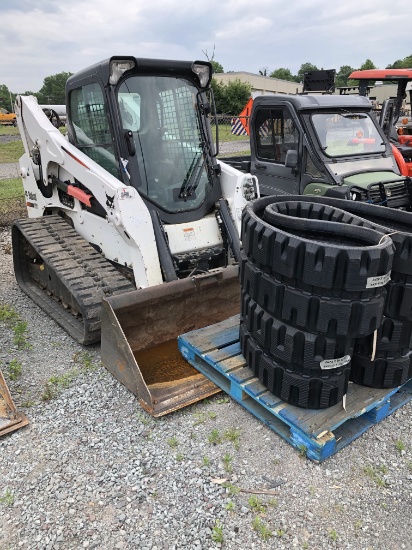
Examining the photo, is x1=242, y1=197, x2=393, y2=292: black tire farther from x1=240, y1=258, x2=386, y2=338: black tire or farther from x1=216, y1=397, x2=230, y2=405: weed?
x1=216, y1=397, x2=230, y2=405: weed

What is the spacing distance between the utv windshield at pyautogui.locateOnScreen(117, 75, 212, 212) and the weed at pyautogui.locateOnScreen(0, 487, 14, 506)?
2705 mm

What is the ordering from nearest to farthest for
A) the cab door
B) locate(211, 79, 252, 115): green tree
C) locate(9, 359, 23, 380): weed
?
locate(9, 359, 23, 380): weed, the cab door, locate(211, 79, 252, 115): green tree

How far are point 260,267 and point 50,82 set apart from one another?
285 ft

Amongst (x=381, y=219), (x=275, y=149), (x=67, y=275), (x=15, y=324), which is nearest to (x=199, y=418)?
(x=67, y=275)

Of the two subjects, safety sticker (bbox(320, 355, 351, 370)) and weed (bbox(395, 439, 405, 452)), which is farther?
weed (bbox(395, 439, 405, 452))

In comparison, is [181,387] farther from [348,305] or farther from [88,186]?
[88,186]

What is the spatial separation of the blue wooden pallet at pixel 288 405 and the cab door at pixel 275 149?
12.2 feet

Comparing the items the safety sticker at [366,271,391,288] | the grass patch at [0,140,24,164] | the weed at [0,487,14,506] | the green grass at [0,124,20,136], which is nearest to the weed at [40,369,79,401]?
the weed at [0,487,14,506]

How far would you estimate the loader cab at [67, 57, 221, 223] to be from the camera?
421cm

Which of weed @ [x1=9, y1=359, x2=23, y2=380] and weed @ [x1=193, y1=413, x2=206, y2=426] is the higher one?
weed @ [x1=9, y1=359, x2=23, y2=380]

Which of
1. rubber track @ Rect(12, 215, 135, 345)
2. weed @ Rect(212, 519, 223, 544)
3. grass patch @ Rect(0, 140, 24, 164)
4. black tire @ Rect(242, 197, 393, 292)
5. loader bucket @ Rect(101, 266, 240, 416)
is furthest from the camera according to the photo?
grass patch @ Rect(0, 140, 24, 164)

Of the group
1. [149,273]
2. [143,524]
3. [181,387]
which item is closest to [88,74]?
[149,273]

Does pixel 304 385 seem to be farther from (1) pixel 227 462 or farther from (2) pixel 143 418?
(2) pixel 143 418

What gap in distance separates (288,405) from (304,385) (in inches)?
8.3
